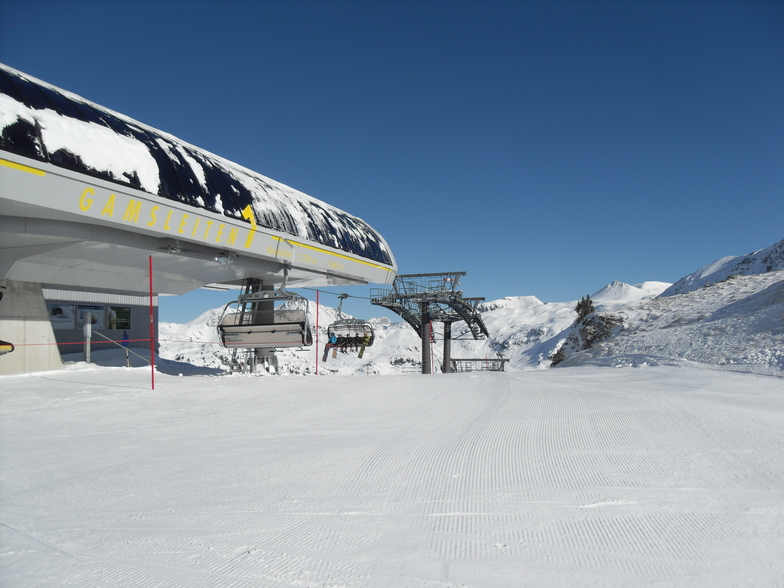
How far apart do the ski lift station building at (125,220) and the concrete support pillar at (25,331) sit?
0.03m

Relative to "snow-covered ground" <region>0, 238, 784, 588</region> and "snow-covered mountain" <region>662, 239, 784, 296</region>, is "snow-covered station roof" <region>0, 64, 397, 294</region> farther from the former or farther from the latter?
"snow-covered mountain" <region>662, 239, 784, 296</region>

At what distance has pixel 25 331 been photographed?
13.5 metres

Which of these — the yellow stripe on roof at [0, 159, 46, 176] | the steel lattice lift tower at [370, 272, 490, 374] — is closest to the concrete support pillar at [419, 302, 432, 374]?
the steel lattice lift tower at [370, 272, 490, 374]

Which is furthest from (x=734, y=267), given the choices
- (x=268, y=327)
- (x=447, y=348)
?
(x=268, y=327)

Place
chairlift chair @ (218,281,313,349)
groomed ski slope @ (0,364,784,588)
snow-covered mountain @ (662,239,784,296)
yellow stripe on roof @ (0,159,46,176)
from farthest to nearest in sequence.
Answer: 1. snow-covered mountain @ (662,239,784,296)
2. chairlift chair @ (218,281,313,349)
3. yellow stripe on roof @ (0,159,46,176)
4. groomed ski slope @ (0,364,784,588)

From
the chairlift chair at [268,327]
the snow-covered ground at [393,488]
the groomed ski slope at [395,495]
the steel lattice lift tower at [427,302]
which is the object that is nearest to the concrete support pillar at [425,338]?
the steel lattice lift tower at [427,302]

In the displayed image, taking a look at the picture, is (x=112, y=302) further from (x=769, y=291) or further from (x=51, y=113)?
(x=769, y=291)

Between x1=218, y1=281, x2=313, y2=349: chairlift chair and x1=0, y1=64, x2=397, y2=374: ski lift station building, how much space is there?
113 cm

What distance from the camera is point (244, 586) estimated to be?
2.54 m

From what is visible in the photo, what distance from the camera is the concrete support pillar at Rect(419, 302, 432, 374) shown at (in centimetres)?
2661

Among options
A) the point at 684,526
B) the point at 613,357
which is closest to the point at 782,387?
the point at 613,357

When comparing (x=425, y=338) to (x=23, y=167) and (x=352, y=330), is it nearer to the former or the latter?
(x=352, y=330)

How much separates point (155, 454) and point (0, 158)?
6193 millimetres

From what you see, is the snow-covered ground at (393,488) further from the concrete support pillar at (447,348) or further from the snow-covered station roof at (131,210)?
the concrete support pillar at (447,348)
